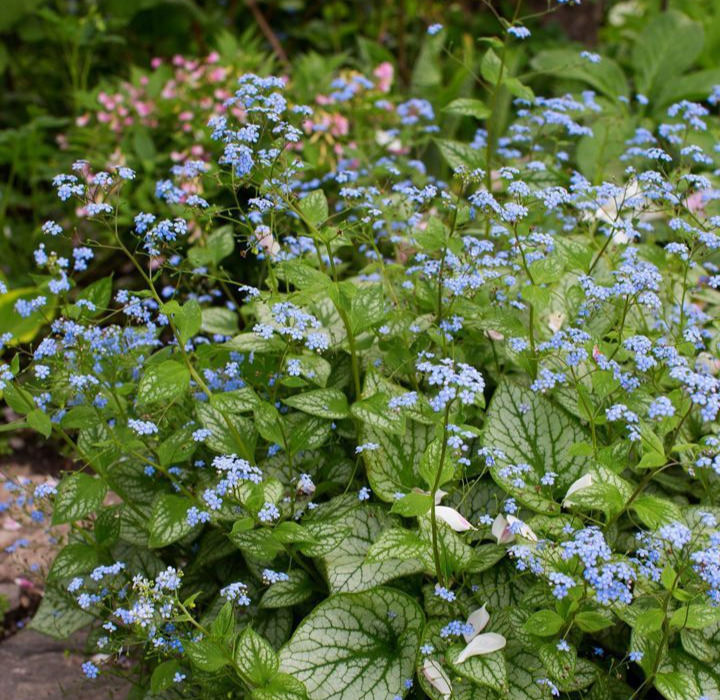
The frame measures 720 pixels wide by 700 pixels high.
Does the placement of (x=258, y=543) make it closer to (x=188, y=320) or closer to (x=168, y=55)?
(x=188, y=320)

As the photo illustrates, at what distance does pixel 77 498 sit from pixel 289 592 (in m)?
0.53

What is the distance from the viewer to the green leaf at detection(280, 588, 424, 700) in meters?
1.92

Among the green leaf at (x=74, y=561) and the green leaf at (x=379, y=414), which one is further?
the green leaf at (x=74, y=561)

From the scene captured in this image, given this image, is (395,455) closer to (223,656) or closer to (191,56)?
(223,656)

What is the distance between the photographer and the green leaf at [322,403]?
2072 mm

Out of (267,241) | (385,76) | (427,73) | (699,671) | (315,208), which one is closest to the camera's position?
(699,671)

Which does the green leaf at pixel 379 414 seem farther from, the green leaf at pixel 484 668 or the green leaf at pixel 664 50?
the green leaf at pixel 664 50

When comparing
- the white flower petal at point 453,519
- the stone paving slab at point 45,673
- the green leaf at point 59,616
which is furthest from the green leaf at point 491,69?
the stone paving slab at point 45,673

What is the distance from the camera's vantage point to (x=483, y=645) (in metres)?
1.84

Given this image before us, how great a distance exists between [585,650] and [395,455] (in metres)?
0.61

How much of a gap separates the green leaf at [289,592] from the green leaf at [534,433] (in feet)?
1.74

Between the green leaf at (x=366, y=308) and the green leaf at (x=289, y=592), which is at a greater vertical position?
the green leaf at (x=366, y=308)

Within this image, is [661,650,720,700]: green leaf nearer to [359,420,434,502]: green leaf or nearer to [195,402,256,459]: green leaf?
[359,420,434,502]: green leaf

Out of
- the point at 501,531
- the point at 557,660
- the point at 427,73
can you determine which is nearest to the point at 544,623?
the point at 557,660
